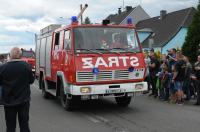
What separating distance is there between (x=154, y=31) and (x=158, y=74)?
49014 millimetres

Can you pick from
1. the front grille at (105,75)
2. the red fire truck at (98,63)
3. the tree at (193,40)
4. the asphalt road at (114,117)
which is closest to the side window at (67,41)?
the red fire truck at (98,63)

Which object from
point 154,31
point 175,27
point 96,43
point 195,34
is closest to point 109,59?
point 96,43

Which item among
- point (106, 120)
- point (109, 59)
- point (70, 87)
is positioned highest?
point (109, 59)

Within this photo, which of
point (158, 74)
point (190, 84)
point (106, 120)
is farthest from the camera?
point (158, 74)

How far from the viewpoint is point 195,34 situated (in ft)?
99.9

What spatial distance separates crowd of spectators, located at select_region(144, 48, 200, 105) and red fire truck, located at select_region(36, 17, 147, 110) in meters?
2.50

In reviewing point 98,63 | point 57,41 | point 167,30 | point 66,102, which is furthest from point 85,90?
point 167,30

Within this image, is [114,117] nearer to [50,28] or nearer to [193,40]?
[50,28]

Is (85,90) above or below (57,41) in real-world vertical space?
below

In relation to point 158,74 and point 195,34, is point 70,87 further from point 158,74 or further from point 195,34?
point 195,34

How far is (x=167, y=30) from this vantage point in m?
60.3

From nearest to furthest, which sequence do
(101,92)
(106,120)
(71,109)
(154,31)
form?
(106,120) < (101,92) < (71,109) < (154,31)

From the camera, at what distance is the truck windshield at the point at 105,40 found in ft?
38.9

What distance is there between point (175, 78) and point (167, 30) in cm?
4691
